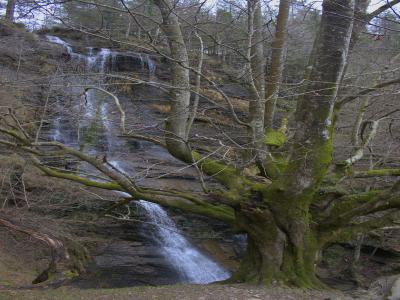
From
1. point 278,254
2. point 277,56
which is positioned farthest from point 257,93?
point 278,254

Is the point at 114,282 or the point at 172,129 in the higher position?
the point at 172,129

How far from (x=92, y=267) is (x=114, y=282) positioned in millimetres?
1045

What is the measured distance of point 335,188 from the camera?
335 inches

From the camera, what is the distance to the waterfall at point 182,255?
11906mm

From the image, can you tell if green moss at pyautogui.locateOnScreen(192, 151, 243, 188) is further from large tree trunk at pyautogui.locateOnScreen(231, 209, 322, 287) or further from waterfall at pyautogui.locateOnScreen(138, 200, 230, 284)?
waterfall at pyautogui.locateOnScreen(138, 200, 230, 284)

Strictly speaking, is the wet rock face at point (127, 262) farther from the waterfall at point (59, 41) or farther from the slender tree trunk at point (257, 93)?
the waterfall at point (59, 41)

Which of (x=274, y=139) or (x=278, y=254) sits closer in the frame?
(x=278, y=254)

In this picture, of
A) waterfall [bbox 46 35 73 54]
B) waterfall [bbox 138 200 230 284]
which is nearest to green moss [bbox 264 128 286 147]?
waterfall [bbox 138 200 230 284]

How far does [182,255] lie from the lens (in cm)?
1270

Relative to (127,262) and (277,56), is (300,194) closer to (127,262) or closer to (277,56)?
(277,56)

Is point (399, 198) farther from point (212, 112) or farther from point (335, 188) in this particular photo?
point (212, 112)

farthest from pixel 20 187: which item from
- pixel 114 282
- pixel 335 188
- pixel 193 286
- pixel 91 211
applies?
pixel 335 188

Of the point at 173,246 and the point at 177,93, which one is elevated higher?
the point at 177,93

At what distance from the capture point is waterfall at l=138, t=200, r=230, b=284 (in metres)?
11.9
